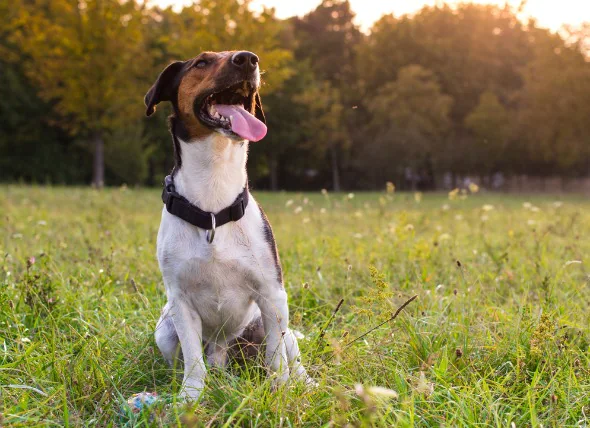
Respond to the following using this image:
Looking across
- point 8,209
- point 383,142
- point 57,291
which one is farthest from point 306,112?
point 57,291

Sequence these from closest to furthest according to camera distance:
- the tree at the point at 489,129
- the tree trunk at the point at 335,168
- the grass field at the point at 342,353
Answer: the grass field at the point at 342,353, the tree at the point at 489,129, the tree trunk at the point at 335,168

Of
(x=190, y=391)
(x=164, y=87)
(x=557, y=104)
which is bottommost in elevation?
(x=190, y=391)

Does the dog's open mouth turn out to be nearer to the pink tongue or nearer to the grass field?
the pink tongue

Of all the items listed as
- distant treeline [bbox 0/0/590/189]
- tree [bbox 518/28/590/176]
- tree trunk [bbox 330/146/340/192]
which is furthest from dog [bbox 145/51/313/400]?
tree [bbox 518/28/590/176]

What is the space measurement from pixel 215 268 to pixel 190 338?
1.24 feet

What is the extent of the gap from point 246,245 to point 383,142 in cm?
3094

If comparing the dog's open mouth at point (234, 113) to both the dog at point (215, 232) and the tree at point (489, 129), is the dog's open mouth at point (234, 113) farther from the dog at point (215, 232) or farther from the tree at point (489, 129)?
the tree at point (489, 129)

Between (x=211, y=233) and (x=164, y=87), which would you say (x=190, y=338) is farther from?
(x=164, y=87)

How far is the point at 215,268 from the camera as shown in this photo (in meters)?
3.05

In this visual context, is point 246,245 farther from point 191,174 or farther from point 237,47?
point 237,47

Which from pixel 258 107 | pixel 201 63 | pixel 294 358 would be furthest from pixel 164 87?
pixel 294 358

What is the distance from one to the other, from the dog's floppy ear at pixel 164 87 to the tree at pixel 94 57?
22.4m

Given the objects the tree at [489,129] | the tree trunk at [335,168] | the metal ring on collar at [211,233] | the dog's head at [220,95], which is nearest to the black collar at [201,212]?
the metal ring on collar at [211,233]

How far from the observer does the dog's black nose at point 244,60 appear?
9.93 feet
